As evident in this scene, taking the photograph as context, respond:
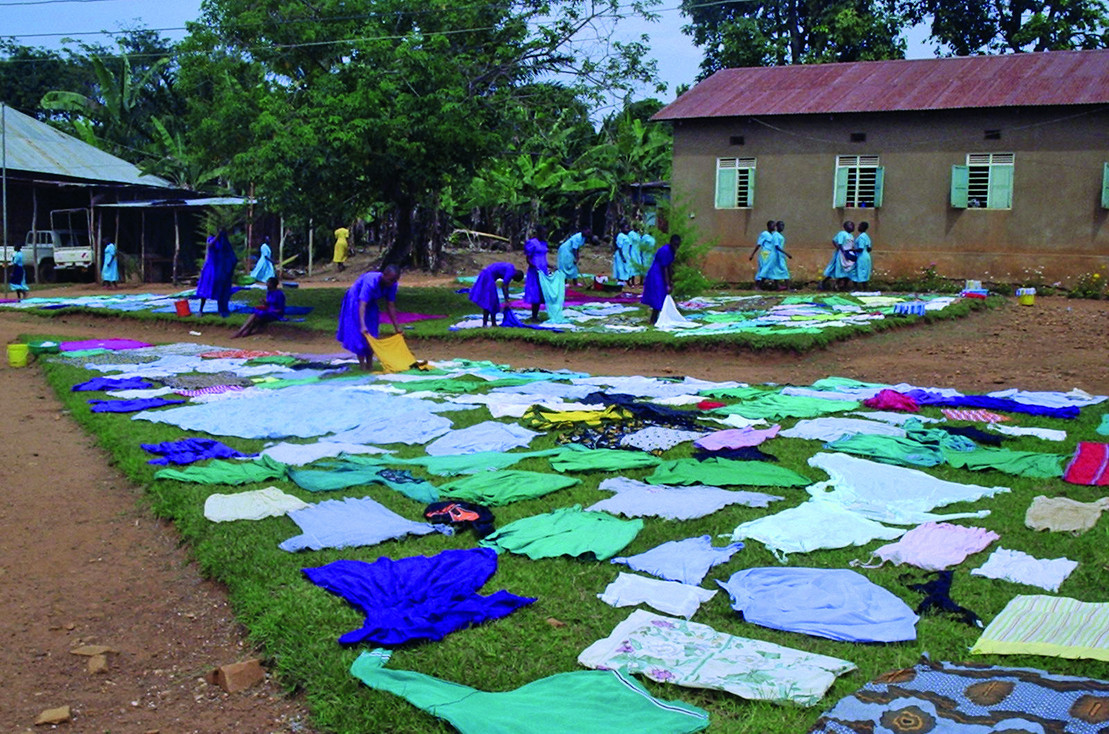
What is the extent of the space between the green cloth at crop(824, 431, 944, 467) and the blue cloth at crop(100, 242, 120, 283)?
23342 mm

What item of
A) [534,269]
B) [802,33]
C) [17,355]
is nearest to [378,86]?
[534,269]

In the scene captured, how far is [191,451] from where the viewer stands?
799cm

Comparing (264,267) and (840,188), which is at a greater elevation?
(840,188)

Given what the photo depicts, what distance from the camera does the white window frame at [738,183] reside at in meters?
24.4

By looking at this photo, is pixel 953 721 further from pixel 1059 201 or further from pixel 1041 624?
pixel 1059 201

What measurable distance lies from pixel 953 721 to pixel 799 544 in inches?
84.6

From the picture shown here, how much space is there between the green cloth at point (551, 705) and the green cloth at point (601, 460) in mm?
3361

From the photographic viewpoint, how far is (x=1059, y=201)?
843 inches

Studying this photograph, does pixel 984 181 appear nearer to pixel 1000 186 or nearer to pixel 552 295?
pixel 1000 186

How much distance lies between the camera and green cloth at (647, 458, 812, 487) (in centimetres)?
686

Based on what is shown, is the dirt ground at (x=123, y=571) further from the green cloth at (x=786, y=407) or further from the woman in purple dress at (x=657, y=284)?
the woman in purple dress at (x=657, y=284)

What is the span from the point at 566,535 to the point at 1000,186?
63.1 ft

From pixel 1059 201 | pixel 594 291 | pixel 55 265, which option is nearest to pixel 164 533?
pixel 594 291

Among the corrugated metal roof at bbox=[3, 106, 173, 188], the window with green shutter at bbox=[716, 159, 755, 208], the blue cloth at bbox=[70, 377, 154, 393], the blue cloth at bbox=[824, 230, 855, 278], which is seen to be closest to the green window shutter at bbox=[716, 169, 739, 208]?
the window with green shutter at bbox=[716, 159, 755, 208]
